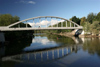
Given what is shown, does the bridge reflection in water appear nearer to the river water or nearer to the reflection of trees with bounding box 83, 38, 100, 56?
the river water

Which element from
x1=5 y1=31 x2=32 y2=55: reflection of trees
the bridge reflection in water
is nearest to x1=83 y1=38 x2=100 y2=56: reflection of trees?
the bridge reflection in water

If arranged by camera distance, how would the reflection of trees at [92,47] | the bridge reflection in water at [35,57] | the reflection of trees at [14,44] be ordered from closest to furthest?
the bridge reflection in water at [35,57], the reflection of trees at [92,47], the reflection of trees at [14,44]

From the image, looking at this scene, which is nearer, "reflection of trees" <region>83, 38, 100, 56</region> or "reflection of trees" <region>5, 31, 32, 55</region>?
"reflection of trees" <region>83, 38, 100, 56</region>

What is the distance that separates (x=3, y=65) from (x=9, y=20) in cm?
3321

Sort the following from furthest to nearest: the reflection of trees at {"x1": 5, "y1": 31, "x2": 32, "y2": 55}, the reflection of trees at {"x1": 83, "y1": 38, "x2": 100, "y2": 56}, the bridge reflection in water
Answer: the reflection of trees at {"x1": 5, "y1": 31, "x2": 32, "y2": 55} < the reflection of trees at {"x1": 83, "y1": 38, "x2": 100, "y2": 56} < the bridge reflection in water

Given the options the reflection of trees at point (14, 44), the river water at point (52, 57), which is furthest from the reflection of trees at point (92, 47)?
the reflection of trees at point (14, 44)

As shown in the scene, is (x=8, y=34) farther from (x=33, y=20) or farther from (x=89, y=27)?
(x=89, y=27)

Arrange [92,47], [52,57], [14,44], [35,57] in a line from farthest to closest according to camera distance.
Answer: [14,44], [92,47], [35,57], [52,57]

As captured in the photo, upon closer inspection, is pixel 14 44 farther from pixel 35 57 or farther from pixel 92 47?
pixel 92 47

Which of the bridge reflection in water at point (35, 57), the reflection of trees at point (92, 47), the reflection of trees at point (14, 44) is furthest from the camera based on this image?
the reflection of trees at point (14, 44)

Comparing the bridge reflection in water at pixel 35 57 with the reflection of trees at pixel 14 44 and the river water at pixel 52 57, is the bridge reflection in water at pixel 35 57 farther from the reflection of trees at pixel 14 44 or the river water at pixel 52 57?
the reflection of trees at pixel 14 44

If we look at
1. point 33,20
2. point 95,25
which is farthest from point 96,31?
point 33,20

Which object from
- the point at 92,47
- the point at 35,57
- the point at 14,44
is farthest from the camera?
the point at 14,44

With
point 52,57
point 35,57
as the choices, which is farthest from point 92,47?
point 35,57
